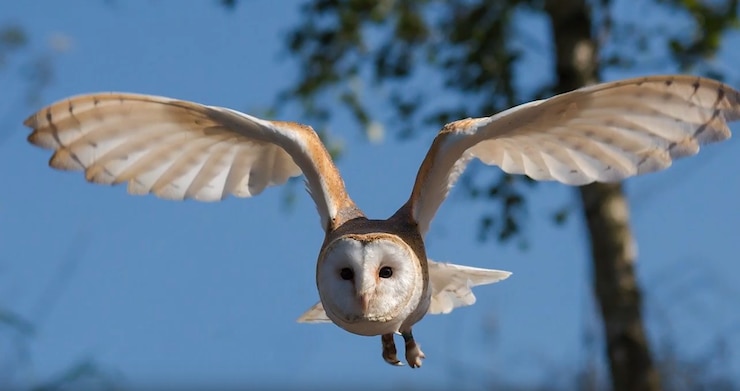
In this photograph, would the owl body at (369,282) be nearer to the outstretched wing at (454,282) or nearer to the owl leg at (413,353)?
the owl leg at (413,353)

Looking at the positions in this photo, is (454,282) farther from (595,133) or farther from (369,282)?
(369,282)

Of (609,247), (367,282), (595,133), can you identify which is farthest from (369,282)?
(609,247)

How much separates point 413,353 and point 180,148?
0.90 metres

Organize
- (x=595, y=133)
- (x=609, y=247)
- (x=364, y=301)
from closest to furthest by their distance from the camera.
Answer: (x=364, y=301)
(x=595, y=133)
(x=609, y=247)

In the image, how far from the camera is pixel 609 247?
20.2ft

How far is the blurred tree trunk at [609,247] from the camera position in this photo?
234 inches

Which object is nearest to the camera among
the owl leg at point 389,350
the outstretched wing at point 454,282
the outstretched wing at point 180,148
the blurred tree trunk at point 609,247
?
the owl leg at point 389,350

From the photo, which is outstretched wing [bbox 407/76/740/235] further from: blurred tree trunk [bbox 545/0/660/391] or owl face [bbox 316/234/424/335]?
blurred tree trunk [bbox 545/0/660/391]

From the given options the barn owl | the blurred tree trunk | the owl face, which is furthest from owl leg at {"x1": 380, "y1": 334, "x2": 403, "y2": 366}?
the blurred tree trunk

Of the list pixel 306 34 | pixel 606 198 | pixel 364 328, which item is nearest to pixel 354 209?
pixel 364 328

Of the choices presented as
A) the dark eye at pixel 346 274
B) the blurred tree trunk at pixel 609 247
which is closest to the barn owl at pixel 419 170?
the dark eye at pixel 346 274

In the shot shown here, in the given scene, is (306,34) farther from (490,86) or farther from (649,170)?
(649,170)

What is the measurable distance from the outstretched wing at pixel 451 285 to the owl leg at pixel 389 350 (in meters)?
0.46

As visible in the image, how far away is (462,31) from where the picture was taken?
641 centimetres
